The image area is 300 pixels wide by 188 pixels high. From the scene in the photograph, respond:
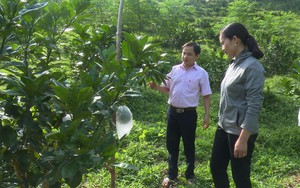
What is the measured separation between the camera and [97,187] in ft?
11.6

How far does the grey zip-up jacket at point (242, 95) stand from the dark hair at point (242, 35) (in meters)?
0.04

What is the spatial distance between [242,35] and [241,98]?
420 mm

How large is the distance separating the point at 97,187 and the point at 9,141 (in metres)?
2.21

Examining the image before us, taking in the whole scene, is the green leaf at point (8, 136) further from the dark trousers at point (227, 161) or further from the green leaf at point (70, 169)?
the dark trousers at point (227, 161)

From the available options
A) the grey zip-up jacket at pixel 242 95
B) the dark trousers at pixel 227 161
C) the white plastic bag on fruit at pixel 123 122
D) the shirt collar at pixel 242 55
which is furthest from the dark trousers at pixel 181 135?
the white plastic bag on fruit at pixel 123 122

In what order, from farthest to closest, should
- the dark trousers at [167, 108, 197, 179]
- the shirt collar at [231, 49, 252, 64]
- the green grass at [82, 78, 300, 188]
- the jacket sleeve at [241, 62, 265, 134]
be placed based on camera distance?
the green grass at [82, 78, 300, 188]
the dark trousers at [167, 108, 197, 179]
the shirt collar at [231, 49, 252, 64]
the jacket sleeve at [241, 62, 265, 134]

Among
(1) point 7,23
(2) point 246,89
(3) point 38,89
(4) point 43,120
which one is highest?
(1) point 7,23

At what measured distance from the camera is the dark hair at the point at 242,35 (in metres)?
2.49

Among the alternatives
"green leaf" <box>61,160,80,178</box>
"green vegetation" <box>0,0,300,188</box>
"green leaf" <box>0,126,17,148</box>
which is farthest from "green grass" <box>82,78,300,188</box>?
"green leaf" <box>61,160,80,178</box>

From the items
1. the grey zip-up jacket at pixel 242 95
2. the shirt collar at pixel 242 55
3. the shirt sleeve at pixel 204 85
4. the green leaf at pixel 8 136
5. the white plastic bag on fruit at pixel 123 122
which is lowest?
the shirt sleeve at pixel 204 85

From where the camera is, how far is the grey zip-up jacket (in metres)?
2.37

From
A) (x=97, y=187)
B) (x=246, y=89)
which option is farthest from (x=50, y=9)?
(x=97, y=187)

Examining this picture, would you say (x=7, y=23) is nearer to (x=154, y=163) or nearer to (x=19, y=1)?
(x=19, y=1)

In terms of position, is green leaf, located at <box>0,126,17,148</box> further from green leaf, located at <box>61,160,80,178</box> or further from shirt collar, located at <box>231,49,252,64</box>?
shirt collar, located at <box>231,49,252,64</box>
